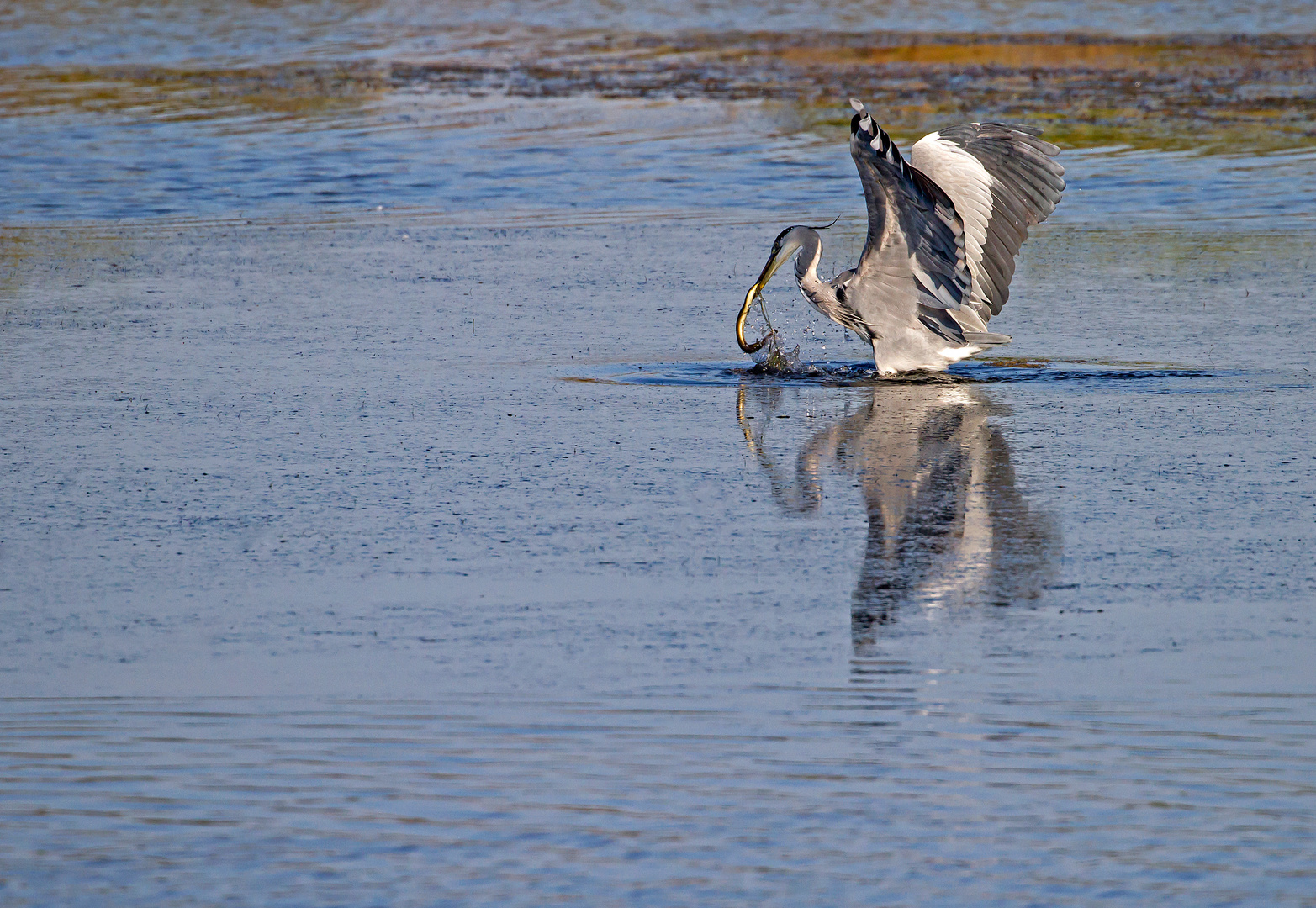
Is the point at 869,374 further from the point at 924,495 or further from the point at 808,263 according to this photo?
the point at 924,495

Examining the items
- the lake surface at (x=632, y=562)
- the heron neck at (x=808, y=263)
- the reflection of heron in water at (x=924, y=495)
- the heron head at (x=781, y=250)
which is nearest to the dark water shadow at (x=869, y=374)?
the lake surface at (x=632, y=562)

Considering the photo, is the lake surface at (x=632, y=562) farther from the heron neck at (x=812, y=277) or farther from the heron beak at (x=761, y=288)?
the heron neck at (x=812, y=277)

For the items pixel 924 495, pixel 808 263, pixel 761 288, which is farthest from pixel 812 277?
pixel 924 495

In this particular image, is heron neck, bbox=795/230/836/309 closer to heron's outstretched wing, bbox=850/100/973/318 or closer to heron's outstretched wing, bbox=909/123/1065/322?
heron's outstretched wing, bbox=850/100/973/318

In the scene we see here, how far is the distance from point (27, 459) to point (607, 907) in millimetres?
4124

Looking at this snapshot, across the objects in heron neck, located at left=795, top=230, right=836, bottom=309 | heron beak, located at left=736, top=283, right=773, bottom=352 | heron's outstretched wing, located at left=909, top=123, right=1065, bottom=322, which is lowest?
heron beak, located at left=736, top=283, right=773, bottom=352

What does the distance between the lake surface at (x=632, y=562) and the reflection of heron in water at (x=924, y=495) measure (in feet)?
0.08

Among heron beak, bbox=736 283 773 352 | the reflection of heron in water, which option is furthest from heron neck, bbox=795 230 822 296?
the reflection of heron in water

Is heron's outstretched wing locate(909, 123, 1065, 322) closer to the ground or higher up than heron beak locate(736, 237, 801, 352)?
higher up

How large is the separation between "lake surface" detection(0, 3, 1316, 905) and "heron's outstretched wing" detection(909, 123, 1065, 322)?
1.35 feet

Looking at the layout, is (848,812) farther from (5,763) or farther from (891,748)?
(5,763)

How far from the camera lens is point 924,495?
249 inches

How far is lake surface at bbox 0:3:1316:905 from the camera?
12.5 ft

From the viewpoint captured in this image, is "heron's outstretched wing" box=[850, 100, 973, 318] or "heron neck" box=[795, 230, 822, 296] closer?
"heron's outstretched wing" box=[850, 100, 973, 318]
